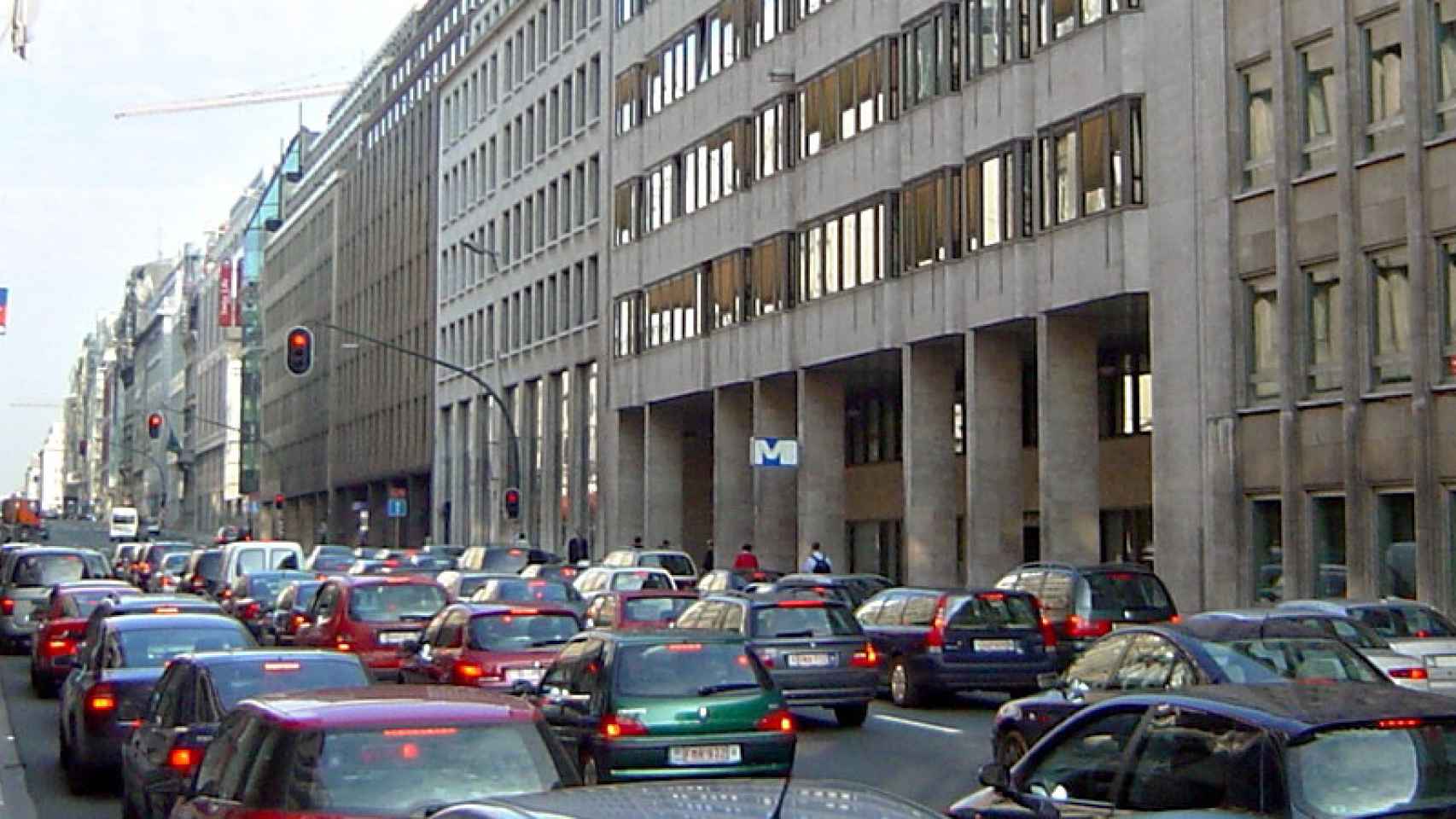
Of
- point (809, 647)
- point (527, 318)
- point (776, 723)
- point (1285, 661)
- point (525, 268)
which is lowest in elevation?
point (776, 723)

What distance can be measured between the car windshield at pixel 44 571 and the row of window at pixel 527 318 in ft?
101

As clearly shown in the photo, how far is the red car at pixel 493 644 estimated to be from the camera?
19.7m

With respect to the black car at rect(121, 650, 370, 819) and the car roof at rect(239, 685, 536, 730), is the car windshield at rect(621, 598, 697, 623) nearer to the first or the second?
the black car at rect(121, 650, 370, 819)

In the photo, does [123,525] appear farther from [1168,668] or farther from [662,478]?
[1168,668]

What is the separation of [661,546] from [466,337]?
27338 mm

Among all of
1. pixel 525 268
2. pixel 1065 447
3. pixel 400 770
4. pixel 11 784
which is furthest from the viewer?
pixel 525 268

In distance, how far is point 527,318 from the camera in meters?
75.9

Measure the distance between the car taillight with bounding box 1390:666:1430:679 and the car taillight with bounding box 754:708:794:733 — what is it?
632cm

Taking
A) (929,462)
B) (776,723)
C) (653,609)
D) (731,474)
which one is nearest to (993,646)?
(653,609)

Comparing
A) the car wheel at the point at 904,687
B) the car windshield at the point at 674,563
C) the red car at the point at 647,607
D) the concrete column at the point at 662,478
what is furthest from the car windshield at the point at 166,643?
the concrete column at the point at 662,478

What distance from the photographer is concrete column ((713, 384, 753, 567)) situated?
180 feet

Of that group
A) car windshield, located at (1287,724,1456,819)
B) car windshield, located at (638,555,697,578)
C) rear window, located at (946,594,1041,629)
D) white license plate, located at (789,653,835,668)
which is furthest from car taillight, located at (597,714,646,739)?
car windshield, located at (638,555,697,578)

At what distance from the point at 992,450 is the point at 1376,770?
32.5m

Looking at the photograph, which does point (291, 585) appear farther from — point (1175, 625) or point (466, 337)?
point (466, 337)
